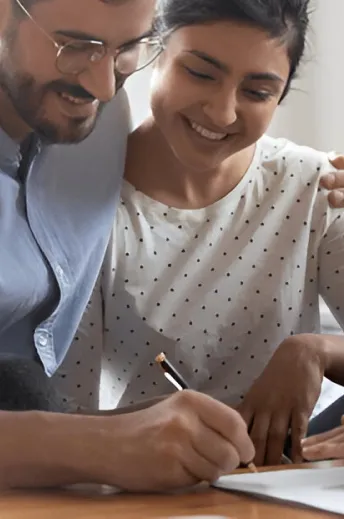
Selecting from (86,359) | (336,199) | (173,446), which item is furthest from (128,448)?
(336,199)

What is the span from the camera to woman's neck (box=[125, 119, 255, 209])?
1.07m

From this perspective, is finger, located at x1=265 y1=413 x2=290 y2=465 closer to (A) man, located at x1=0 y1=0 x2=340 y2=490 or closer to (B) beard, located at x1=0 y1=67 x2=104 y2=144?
(A) man, located at x1=0 y1=0 x2=340 y2=490

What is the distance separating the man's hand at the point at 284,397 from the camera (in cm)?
91

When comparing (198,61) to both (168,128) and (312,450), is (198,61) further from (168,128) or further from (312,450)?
(312,450)

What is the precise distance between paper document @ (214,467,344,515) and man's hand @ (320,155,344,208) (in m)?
0.43

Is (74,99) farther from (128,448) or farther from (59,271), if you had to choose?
(128,448)

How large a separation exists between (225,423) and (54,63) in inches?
15.1

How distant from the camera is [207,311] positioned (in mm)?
1060

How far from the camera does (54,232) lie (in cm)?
93

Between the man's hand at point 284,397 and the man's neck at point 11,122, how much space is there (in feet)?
1.16

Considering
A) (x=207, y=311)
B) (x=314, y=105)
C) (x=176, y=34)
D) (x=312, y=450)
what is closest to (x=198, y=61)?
(x=176, y=34)

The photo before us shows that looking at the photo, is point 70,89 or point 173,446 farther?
point 70,89

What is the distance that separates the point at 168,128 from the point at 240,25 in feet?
0.47

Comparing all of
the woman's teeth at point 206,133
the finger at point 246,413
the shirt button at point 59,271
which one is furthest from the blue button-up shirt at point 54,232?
the finger at point 246,413
